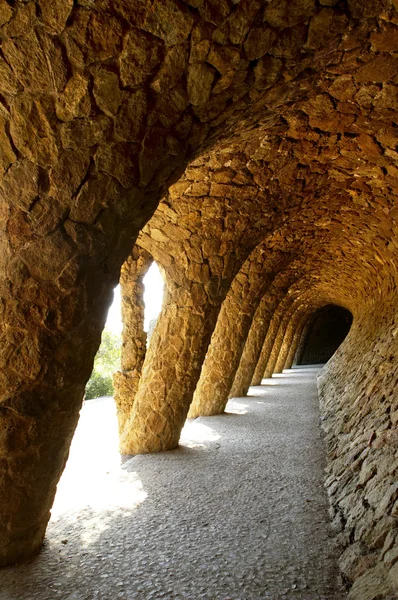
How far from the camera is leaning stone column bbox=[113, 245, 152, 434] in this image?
286 inches

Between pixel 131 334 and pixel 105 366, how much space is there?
59.9 ft

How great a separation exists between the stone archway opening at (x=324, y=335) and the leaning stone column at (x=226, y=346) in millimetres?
17855

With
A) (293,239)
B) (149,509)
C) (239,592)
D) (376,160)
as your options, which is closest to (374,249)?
(293,239)

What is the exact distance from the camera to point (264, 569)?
2738mm

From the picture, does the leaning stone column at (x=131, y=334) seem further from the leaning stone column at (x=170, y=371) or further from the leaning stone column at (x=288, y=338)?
the leaning stone column at (x=288, y=338)

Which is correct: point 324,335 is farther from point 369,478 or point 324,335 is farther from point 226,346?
point 369,478

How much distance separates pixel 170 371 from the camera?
18.8 ft

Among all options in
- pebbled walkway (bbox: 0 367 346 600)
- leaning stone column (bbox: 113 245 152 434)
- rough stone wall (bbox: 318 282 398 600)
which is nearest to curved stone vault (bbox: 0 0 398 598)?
rough stone wall (bbox: 318 282 398 600)

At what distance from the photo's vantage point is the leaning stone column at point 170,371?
5.63 meters

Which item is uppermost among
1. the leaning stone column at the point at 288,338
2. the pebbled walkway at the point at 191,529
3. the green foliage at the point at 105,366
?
the leaning stone column at the point at 288,338

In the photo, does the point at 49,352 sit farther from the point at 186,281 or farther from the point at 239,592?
the point at 186,281

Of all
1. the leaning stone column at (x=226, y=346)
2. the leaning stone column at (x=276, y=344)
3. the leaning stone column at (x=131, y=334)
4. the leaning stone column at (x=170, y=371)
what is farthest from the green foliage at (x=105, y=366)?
the leaning stone column at (x=170, y=371)

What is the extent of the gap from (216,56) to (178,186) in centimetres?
248

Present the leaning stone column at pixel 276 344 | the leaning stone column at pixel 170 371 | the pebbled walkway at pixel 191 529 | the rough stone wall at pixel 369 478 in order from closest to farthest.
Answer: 1. the rough stone wall at pixel 369 478
2. the pebbled walkway at pixel 191 529
3. the leaning stone column at pixel 170 371
4. the leaning stone column at pixel 276 344
